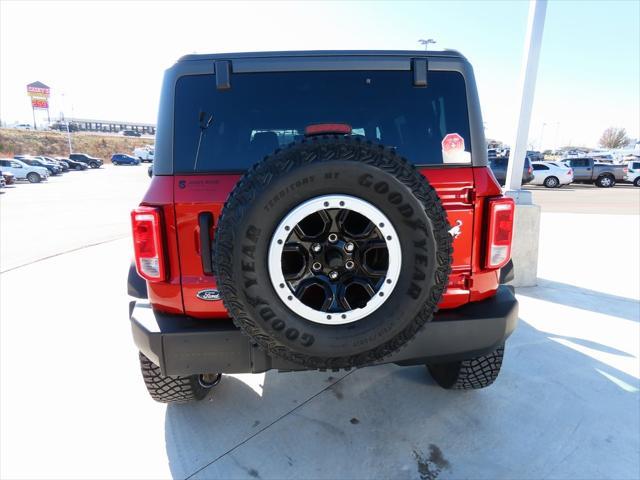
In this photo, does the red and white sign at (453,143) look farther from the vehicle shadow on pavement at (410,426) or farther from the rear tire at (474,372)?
the vehicle shadow on pavement at (410,426)

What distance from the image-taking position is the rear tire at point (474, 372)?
94.0 inches

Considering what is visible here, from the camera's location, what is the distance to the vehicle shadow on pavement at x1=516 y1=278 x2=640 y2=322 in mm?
3938

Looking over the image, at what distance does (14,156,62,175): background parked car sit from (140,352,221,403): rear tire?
32.2 metres

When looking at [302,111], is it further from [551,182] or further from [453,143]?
[551,182]

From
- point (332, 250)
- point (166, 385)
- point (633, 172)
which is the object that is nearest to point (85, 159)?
point (166, 385)

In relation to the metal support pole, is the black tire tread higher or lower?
lower

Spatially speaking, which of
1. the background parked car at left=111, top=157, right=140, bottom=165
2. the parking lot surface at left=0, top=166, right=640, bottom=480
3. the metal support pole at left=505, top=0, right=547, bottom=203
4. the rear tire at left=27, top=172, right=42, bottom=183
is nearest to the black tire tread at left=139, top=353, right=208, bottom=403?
the parking lot surface at left=0, top=166, right=640, bottom=480

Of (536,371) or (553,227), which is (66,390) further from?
(553,227)

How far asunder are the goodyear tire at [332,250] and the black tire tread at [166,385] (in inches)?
39.4

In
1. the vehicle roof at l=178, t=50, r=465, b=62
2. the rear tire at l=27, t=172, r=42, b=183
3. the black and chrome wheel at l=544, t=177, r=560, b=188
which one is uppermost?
the vehicle roof at l=178, t=50, r=465, b=62

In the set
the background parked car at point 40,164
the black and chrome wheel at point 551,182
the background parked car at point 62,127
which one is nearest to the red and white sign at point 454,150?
the black and chrome wheel at point 551,182

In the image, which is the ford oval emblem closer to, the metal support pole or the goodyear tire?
the goodyear tire

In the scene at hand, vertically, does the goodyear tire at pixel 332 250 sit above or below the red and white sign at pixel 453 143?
below

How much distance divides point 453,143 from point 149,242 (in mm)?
1631
